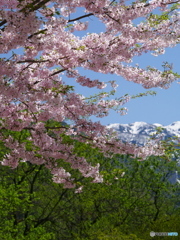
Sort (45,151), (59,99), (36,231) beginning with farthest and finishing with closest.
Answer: (36,231) → (45,151) → (59,99)

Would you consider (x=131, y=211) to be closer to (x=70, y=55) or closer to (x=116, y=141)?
(x=116, y=141)

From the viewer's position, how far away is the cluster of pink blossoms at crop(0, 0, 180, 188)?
5.91 m

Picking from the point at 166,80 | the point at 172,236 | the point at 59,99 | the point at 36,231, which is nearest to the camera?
the point at 59,99

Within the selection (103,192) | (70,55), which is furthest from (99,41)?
(103,192)

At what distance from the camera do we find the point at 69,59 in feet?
24.6

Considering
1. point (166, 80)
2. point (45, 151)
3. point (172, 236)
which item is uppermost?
point (166, 80)

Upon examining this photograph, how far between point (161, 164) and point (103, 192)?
5.52 metres

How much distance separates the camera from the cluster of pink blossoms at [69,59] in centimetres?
591

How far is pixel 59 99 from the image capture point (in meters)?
7.81

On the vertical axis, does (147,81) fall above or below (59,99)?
above

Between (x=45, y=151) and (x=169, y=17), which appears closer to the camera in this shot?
(x=169, y=17)

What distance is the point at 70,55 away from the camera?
7285 mm

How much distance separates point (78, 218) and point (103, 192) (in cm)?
300

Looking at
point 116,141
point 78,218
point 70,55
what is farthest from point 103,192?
point 70,55
